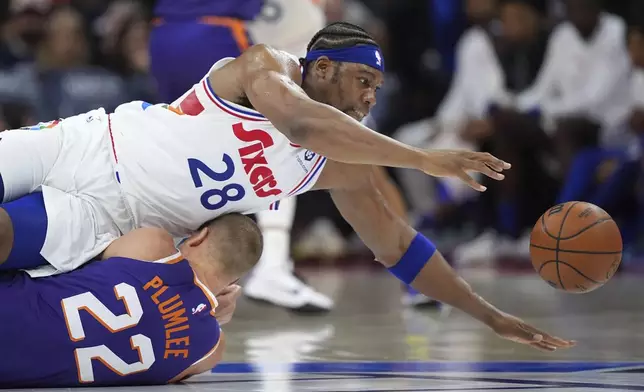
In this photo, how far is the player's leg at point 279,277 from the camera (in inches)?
214

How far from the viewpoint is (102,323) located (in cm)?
313

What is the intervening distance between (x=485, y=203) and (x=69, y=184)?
251 inches

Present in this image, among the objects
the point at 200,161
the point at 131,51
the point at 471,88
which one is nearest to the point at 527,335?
the point at 200,161

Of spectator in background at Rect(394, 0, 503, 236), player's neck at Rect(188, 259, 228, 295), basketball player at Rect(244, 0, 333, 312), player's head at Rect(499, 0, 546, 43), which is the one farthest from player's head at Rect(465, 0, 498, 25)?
player's neck at Rect(188, 259, 228, 295)

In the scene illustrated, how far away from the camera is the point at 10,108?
9.30 meters

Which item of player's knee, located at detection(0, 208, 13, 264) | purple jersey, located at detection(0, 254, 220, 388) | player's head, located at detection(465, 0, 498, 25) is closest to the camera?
purple jersey, located at detection(0, 254, 220, 388)

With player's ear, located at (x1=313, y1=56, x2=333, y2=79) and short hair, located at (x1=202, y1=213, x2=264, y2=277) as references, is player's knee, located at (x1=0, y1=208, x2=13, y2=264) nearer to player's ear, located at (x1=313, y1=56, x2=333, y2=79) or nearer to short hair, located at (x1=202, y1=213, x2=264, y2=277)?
short hair, located at (x1=202, y1=213, x2=264, y2=277)

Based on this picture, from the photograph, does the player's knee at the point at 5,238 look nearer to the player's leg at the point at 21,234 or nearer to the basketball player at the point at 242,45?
the player's leg at the point at 21,234

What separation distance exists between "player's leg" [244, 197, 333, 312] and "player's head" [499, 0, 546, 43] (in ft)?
14.1

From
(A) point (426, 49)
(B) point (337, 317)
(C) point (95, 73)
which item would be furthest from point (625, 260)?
(C) point (95, 73)

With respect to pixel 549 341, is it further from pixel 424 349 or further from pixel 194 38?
pixel 194 38

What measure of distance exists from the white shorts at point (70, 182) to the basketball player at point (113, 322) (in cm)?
13

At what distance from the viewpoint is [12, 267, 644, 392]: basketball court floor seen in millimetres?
3332

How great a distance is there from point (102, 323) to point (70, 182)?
2.02ft
